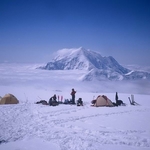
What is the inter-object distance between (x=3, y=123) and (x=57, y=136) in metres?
3.57

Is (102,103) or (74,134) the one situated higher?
(102,103)

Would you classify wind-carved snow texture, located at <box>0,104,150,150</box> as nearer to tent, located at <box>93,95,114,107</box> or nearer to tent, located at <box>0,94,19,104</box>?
tent, located at <box>93,95,114,107</box>

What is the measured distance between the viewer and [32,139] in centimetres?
723

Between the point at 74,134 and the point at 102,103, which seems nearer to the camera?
the point at 74,134

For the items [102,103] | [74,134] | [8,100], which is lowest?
[74,134]

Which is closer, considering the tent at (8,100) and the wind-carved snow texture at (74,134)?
the wind-carved snow texture at (74,134)

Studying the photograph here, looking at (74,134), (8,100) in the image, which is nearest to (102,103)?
(8,100)

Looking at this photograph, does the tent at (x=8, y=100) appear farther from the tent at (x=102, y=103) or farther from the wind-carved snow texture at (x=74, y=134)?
the tent at (x=102, y=103)

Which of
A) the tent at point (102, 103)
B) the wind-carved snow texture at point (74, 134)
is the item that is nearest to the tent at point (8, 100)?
the wind-carved snow texture at point (74, 134)

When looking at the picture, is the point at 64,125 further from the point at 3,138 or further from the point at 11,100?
the point at 11,100

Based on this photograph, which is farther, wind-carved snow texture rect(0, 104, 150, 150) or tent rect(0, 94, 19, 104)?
tent rect(0, 94, 19, 104)

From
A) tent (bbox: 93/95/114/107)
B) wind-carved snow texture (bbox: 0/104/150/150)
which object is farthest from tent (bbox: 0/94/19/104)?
tent (bbox: 93/95/114/107)

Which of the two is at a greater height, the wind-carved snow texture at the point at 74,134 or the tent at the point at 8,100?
the tent at the point at 8,100

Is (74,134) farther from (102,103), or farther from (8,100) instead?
(8,100)
